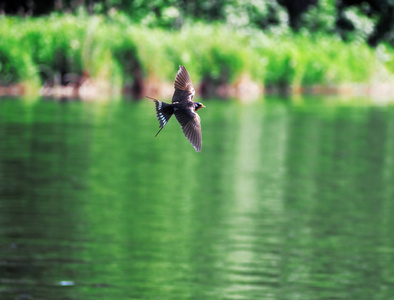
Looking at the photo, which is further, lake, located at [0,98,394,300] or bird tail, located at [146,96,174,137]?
lake, located at [0,98,394,300]

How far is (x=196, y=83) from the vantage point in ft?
189

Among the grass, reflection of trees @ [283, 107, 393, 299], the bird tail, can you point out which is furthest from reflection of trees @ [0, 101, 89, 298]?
the bird tail

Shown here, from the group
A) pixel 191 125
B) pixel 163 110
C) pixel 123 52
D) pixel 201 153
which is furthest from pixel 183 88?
pixel 123 52

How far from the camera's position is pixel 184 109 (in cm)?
625

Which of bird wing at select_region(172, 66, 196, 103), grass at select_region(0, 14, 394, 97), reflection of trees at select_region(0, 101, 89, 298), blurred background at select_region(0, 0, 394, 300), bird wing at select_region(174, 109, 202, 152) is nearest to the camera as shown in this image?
bird wing at select_region(174, 109, 202, 152)

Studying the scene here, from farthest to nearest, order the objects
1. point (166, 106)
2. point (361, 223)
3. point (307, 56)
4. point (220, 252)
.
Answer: point (307, 56) → point (361, 223) → point (220, 252) → point (166, 106)

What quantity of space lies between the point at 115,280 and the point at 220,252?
4.27 meters

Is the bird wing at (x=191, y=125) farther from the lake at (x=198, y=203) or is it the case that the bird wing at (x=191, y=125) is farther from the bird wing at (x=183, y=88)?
the lake at (x=198, y=203)

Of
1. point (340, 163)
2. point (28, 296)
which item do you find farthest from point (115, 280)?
point (340, 163)

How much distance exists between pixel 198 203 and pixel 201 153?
1122 centimetres

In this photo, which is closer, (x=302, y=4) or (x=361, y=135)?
(x=361, y=135)

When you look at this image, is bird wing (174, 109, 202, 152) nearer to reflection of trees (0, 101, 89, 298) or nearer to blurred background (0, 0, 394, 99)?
reflection of trees (0, 101, 89, 298)

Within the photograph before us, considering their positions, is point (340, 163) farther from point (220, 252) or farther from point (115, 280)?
point (115, 280)

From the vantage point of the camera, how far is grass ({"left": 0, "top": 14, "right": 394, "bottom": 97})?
168 feet
